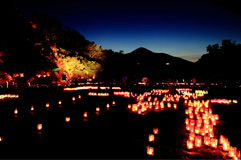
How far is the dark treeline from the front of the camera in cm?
753

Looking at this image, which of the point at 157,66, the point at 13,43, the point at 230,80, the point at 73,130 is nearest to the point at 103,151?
the point at 73,130

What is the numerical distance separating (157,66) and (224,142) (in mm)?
55918

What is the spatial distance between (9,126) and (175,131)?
20.1 feet

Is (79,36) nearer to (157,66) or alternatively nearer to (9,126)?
(9,126)

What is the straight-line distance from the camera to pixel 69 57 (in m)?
20.9

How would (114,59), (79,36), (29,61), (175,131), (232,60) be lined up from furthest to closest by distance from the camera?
(114,59) → (79,36) → (232,60) → (29,61) → (175,131)

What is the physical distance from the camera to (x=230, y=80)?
23.6 meters

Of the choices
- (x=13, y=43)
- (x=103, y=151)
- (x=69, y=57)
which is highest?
(x=69, y=57)

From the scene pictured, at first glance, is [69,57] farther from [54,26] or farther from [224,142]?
[224,142]

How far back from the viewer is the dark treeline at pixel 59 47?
7.53m

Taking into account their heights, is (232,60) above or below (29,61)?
above

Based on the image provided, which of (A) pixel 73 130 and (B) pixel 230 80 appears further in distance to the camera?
(B) pixel 230 80

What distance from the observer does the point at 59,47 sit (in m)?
20.4

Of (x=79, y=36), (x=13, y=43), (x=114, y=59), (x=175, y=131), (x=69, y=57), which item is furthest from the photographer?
(x=114, y=59)
